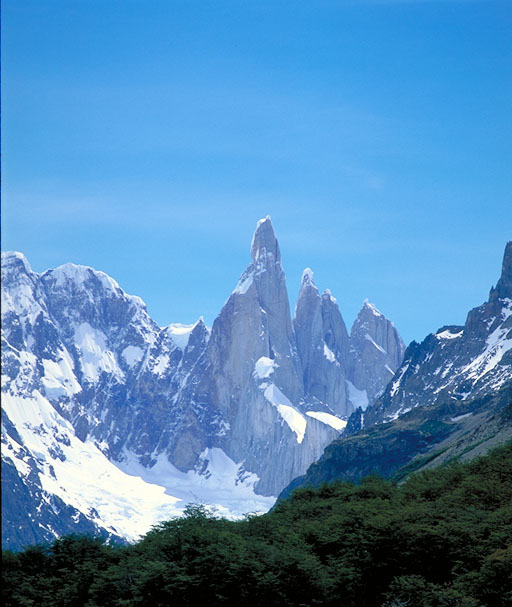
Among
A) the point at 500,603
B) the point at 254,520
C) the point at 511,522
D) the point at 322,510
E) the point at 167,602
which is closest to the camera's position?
the point at 500,603

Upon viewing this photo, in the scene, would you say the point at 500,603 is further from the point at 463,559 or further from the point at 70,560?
the point at 70,560

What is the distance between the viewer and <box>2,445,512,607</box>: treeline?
59781 millimetres

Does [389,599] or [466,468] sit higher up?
[466,468]

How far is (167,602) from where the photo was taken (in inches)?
2366

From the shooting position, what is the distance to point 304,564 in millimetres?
61094

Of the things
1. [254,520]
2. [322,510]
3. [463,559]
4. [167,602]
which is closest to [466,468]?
[322,510]

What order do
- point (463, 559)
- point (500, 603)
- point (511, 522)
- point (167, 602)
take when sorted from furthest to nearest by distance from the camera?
point (511, 522), point (463, 559), point (167, 602), point (500, 603)

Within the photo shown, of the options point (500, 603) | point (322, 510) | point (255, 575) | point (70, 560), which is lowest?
point (500, 603)

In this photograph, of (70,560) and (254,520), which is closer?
(70,560)

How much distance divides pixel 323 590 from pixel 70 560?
890 inches

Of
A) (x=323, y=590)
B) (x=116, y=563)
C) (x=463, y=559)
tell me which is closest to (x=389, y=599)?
(x=323, y=590)

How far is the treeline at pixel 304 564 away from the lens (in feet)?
A: 196

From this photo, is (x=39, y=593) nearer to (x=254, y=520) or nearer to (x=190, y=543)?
(x=190, y=543)

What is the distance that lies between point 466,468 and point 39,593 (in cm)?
4915
